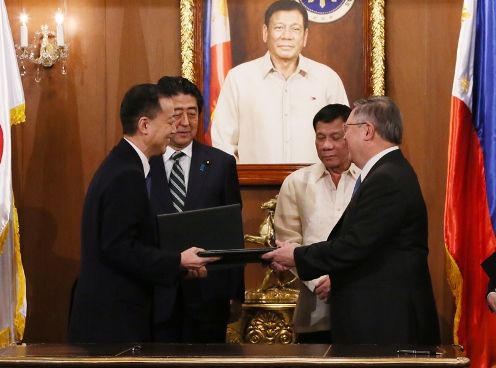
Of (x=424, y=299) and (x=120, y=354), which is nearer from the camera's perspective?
(x=120, y=354)

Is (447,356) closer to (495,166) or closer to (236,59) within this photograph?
(495,166)

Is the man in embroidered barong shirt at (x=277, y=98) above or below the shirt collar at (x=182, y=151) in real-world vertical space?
above

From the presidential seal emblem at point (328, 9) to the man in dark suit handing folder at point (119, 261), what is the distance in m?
2.21

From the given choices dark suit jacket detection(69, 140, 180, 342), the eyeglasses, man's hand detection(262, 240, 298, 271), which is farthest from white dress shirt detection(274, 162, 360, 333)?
dark suit jacket detection(69, 140, 180, 342)

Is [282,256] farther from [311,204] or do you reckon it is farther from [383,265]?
[311,204]

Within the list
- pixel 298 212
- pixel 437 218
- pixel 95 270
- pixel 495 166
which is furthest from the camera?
pixel 437 218

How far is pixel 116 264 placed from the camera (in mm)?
3873

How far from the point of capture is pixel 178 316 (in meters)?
4.36

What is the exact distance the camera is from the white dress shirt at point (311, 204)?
473 centimetres

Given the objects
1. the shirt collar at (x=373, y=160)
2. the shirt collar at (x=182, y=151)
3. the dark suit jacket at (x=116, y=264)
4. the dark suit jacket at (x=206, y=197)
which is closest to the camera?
the dark suit jacket at (x=116, y=264)

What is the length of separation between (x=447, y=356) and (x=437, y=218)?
2782mm

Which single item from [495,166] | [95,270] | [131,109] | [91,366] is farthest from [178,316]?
[495,166]

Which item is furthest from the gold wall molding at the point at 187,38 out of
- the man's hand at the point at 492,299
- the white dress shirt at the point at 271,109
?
the man's hand at the point at 492,299

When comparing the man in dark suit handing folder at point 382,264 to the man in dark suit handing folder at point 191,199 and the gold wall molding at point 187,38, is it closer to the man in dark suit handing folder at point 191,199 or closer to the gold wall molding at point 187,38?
the man in dark suit handing folder at point 191,199
